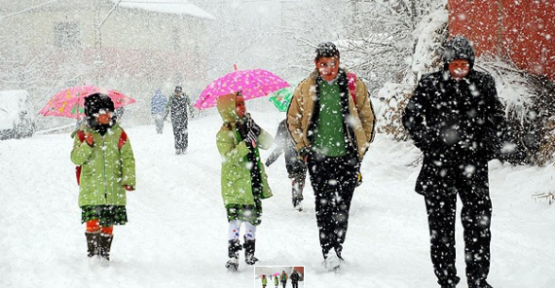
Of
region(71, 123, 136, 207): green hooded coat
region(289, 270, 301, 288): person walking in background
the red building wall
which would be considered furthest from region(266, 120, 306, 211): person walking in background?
region(289, 270, 301, 288): person walking in background

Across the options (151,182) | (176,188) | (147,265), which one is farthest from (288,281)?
(151,182)

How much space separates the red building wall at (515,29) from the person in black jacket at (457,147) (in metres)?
5.43

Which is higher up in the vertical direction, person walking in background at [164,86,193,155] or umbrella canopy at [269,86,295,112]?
umbrella canopy at [269,86,295,112]

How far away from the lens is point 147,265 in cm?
567

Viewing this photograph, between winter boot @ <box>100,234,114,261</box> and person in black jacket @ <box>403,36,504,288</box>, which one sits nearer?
person in black jacket @ <box>403,36,504,288</box>

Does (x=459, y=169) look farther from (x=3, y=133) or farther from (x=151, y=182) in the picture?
(x=3, y=133)

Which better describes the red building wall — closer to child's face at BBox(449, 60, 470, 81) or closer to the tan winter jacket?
the tan winter jacket

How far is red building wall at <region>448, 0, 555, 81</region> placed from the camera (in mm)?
8828

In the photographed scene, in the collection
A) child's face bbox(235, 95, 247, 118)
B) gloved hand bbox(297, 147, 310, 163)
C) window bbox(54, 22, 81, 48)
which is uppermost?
window bbox(54, 22, 81, 48)

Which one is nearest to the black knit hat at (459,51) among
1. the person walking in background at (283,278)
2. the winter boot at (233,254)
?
the person walking in background at (283,278)

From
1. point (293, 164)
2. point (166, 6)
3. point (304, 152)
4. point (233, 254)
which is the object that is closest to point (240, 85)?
point (304, 152)

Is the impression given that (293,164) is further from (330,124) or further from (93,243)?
(93,243)

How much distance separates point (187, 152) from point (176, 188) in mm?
5028

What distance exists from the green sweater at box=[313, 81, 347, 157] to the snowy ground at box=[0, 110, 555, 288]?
107cm
